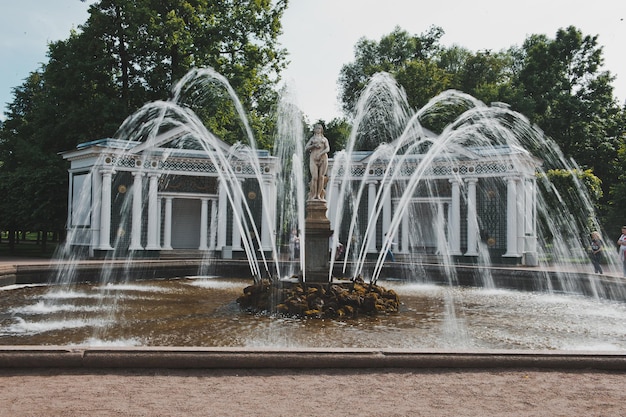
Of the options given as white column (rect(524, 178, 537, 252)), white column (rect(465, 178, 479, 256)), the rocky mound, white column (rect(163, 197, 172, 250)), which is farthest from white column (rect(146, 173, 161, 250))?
white column (rect(524, 178, 537, 252))

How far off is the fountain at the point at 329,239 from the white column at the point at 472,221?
0.22 feet

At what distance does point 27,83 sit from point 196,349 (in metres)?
46.8

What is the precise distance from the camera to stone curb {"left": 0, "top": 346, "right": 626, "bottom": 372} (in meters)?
5.70

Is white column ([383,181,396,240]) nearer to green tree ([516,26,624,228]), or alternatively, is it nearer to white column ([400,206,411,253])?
white column ([400,206,411,253])

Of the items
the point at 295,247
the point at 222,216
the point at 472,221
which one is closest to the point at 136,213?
the point at 222,216

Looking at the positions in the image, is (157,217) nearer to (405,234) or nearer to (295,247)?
(295,247)

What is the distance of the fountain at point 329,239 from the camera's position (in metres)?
9.34

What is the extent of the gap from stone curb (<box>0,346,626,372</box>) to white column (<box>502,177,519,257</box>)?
66.4ft

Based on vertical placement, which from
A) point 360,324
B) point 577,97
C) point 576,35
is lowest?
point 360,324

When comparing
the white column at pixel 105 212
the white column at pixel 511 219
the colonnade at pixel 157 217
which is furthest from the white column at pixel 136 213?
the white column at pixel 511 219

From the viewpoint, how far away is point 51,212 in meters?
29.8

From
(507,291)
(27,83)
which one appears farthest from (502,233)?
(27,83)

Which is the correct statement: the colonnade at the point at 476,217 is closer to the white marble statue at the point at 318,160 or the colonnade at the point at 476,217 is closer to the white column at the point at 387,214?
the white column at the point at 387,214

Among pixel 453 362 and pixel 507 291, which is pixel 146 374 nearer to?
pixel 453 362
